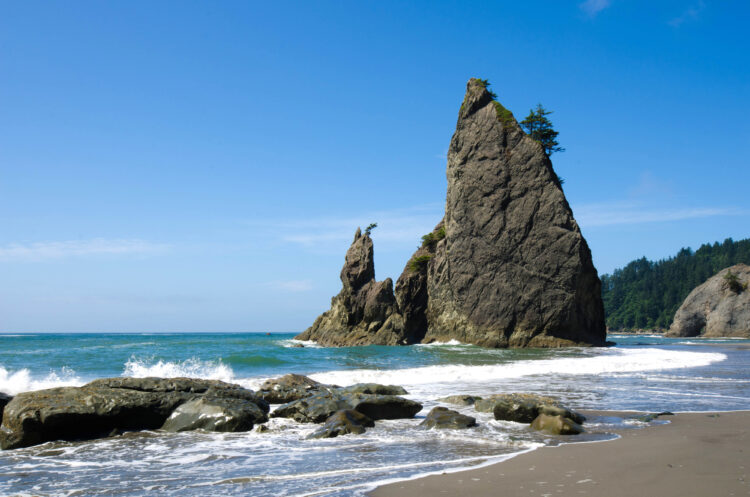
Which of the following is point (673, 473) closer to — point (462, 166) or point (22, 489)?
point (22, 489)

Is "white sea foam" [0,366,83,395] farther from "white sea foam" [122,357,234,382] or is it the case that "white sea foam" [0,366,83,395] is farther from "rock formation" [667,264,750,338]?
"rock formation" [667,264,750,338]

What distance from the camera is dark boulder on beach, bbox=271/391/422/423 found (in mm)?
10141

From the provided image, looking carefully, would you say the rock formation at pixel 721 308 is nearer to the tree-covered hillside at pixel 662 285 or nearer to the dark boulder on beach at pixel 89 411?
the tree-covered hillside at pixel 662 285

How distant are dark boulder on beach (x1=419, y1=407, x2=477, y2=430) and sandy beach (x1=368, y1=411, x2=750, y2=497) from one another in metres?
1.93

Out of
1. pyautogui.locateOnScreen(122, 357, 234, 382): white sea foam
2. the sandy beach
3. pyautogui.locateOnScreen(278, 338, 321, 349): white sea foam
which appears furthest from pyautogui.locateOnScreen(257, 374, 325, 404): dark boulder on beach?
pyautogui.locateOnScreen(278, 338, 321, 349): white sea foam

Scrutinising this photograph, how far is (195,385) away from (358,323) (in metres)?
40.2

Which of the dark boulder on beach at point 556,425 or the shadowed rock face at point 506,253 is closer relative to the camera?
the dark boulder on beach at point 556,425

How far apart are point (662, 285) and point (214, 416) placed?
154 metres

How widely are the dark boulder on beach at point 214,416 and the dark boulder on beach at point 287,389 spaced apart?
9.13 feet

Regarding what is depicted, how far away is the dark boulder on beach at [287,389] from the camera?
41.9 ft

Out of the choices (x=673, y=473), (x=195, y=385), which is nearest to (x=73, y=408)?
(x=195, y=385)

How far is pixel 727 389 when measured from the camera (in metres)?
13.5

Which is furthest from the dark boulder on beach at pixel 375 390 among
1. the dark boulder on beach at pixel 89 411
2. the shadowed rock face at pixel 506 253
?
the shadowed rock face at pixel 506 253

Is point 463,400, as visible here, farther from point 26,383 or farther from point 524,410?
point 26,383
